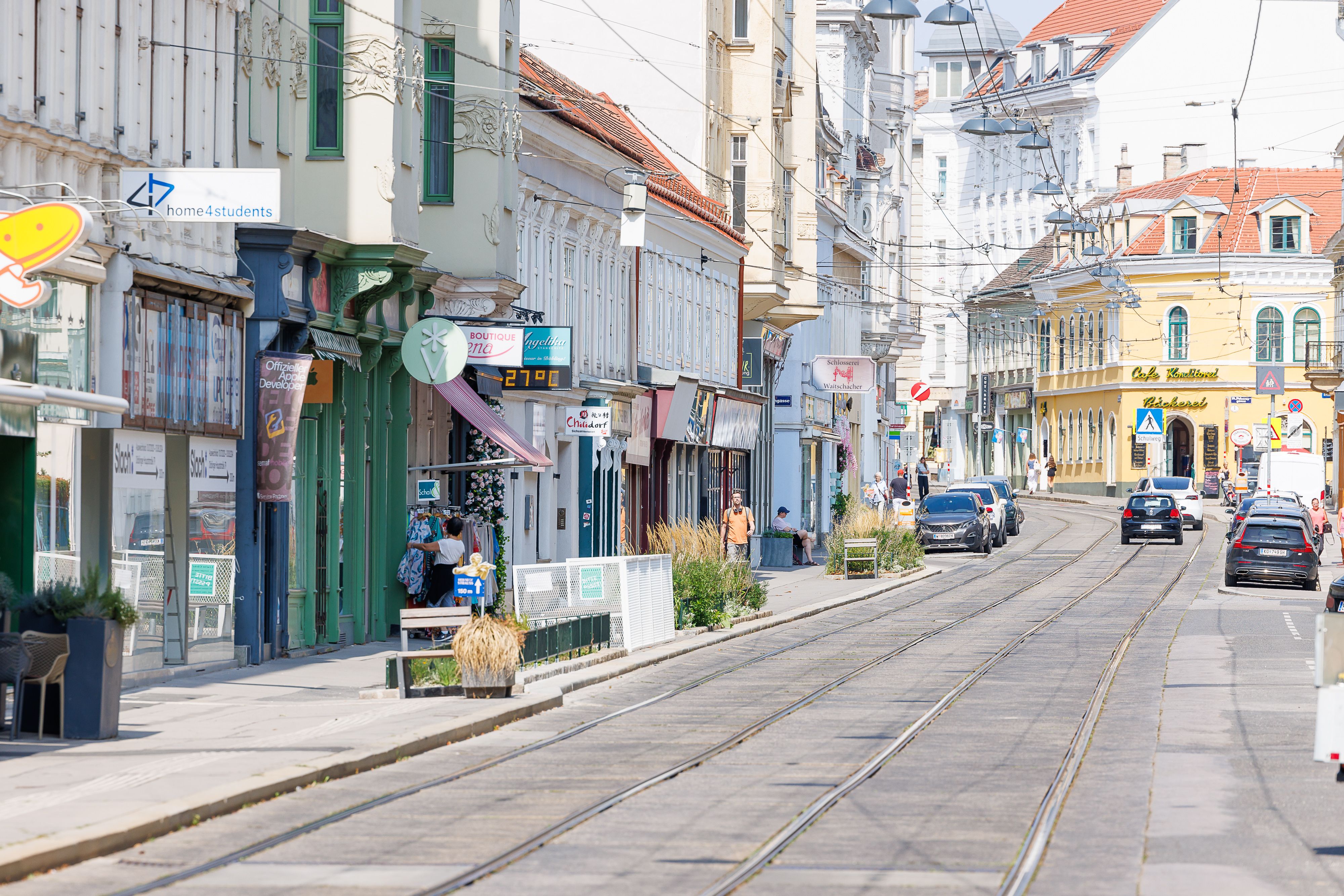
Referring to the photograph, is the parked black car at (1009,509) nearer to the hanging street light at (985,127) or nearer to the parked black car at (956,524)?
the parked black car at (956,524)

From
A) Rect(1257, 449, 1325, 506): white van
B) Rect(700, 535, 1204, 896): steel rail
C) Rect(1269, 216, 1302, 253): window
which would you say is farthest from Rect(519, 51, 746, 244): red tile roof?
Rect(1269, 216, 1302, 253): window

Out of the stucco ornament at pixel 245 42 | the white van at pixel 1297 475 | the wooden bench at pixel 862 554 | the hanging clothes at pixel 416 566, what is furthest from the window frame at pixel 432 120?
the white van at pixel 1297 475

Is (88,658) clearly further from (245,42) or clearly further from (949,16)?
(949,16)

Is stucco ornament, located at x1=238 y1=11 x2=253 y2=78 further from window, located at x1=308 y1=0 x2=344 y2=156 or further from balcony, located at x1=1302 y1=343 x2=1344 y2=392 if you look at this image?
balcony, located at x1=1302 y1=343 x2=1344 y2=392

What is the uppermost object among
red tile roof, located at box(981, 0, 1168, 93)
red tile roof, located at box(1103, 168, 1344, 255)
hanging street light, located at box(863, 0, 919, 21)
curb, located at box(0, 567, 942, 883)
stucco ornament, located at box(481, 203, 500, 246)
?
red tile roof, located at box(981, 0, 1168, 93)

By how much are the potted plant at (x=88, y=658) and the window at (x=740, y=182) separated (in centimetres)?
3628

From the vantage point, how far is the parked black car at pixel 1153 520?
5912 cm

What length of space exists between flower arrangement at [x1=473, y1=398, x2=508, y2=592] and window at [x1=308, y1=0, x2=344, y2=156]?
5941 millimetres

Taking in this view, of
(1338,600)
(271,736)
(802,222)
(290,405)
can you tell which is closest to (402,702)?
(271,736)

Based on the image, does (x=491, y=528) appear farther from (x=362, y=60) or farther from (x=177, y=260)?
(x=177, y=260)

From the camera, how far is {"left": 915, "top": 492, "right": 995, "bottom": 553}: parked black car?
55.7 m

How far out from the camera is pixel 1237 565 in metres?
42.9

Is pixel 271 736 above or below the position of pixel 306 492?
below

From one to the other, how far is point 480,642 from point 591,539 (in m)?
19.6
